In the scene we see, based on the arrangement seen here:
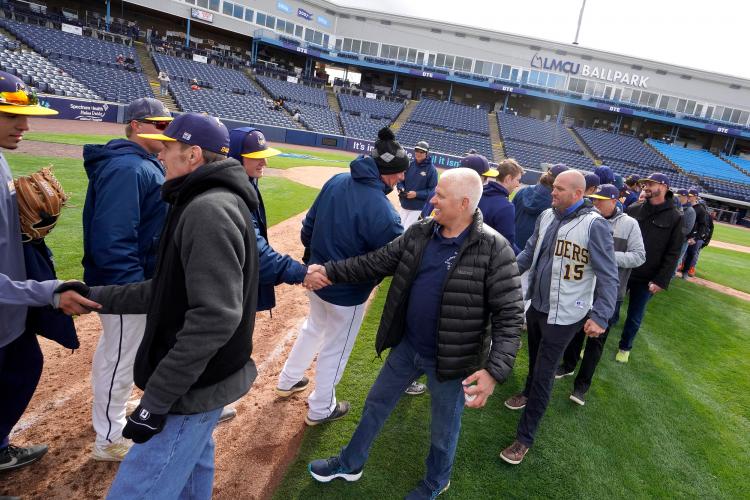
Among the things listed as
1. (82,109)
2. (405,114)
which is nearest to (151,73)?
(82,109)

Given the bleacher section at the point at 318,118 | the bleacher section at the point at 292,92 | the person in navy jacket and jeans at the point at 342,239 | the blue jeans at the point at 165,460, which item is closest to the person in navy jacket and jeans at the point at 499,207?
the person in navy jacket and jeans at the point at 342,239

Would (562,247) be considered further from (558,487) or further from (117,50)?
(117,50)

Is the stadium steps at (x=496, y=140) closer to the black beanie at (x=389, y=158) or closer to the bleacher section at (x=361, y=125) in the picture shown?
the bleacher section at (x=361, y=125)

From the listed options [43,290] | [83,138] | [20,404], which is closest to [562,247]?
[43,290]

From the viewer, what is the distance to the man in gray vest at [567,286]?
12.5 ft

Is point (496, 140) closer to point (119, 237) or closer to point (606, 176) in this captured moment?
point (606, 176)

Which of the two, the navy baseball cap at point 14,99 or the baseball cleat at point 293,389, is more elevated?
the navy baseball cap at point 14,99

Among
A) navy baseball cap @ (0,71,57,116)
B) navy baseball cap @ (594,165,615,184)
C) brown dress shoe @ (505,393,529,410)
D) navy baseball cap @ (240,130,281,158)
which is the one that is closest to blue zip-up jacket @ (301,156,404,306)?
navy baseball cap @ (240,130,281,158)

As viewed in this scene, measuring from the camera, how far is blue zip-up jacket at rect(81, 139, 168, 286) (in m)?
2.87

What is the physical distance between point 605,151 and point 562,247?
44.2 metres

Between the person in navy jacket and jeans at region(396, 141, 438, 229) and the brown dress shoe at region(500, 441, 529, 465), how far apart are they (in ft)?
16.9

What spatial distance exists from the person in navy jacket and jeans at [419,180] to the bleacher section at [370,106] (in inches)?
1366

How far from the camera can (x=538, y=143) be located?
1633 inches

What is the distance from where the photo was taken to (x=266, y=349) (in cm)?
512
